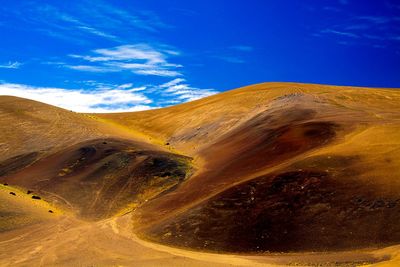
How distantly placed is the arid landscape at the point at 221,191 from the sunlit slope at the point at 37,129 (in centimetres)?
24

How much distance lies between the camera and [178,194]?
30.4 metres

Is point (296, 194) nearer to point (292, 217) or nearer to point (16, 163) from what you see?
point (292, 217)

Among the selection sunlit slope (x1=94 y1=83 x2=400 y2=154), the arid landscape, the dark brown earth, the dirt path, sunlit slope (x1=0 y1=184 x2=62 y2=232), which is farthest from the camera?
sunlit slope (x1=94 y1=83 x2=400 y2=154)

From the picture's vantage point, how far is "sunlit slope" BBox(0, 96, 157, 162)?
42.7 metres

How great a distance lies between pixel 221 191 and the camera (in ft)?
87.8

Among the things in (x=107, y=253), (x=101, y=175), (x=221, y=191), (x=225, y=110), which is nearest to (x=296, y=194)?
(x=221, y=191)

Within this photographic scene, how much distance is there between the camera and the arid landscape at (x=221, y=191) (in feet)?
68.7

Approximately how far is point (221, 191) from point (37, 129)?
89.3ft

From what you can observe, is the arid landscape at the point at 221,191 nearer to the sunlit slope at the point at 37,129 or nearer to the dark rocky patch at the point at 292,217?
the dark rocky patch at the point at 292,217

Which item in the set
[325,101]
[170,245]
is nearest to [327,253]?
[170,245]

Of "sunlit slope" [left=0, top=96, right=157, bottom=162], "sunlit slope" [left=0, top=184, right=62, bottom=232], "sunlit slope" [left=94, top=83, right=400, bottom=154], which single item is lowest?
"sunlit slope" [left=0, top=184, right=62, bottom=232]

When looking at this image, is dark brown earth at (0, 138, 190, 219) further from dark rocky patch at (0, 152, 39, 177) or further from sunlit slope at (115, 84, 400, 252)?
sunlit slope at (115, 84, 400, 252)

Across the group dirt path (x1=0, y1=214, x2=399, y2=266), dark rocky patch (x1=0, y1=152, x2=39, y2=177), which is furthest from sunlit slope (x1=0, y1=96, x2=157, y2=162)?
dirt path (x1=0, y1=214, x2=399, y2=266)

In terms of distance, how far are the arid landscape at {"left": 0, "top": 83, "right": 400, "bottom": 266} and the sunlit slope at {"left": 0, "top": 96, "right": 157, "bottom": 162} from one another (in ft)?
0.80
